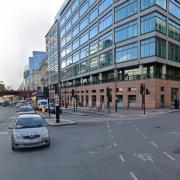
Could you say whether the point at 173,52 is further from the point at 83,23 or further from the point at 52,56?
the point at 52,56

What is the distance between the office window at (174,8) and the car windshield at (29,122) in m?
45.8

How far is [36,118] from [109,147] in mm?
4208

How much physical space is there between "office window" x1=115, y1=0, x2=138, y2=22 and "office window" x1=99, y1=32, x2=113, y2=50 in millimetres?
4401

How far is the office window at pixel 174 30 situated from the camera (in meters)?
50.9

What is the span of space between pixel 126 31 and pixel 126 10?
425 cm

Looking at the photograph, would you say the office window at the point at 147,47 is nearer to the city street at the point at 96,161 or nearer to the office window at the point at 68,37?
the city street at the point at 96,161

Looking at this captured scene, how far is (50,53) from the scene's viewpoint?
12488 cm

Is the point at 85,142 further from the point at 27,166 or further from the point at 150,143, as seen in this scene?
the point at 27,166

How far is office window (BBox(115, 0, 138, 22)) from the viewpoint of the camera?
4897cm

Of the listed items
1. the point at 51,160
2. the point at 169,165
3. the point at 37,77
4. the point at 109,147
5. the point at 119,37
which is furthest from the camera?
the point at 37,77

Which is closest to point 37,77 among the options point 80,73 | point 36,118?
point 80,73

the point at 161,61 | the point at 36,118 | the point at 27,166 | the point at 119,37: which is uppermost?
the point at 119,37

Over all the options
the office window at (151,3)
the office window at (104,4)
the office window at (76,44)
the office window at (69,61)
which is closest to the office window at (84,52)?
the office window at (76,44)

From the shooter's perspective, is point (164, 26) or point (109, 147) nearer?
point (109, 147)
